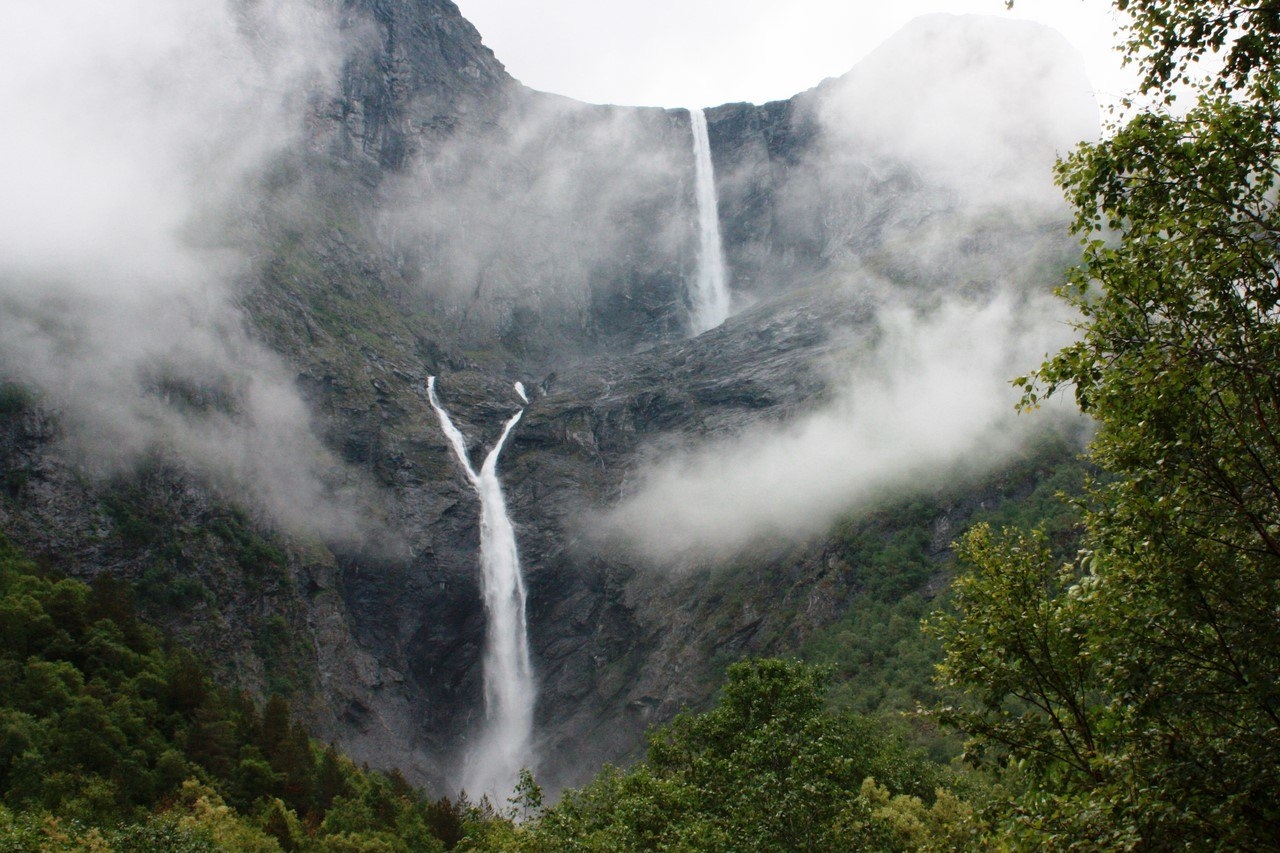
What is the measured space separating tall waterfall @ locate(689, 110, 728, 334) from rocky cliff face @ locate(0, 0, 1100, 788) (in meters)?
2.10

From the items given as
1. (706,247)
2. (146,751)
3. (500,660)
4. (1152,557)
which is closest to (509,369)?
(706,247)

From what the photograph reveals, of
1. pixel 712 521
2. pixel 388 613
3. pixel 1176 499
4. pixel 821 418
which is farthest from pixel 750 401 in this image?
pixel 1176 499

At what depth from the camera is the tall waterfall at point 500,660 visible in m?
73.5

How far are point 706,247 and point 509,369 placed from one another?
38.3 m

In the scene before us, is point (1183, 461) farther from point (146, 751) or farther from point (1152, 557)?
point (146, 751)

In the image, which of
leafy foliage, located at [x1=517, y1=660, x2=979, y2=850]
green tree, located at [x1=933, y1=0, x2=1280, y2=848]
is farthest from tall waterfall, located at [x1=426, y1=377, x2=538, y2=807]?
green tree, located at [x1=933, y1=0, x2=1280, y2=848]

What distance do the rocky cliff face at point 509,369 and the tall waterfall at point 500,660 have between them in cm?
125

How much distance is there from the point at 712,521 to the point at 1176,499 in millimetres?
76927

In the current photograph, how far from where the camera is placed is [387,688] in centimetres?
7488

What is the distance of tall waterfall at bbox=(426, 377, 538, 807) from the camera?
73.5m

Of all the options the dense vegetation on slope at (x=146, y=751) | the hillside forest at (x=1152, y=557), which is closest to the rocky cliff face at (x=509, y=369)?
the dense vegetation on slope at (x=146, y=751)

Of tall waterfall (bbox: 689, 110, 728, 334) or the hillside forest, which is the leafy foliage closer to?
the hillside forest

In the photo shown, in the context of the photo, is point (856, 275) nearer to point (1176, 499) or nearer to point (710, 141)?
point (710, 141)

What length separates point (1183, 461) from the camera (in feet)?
35.0
